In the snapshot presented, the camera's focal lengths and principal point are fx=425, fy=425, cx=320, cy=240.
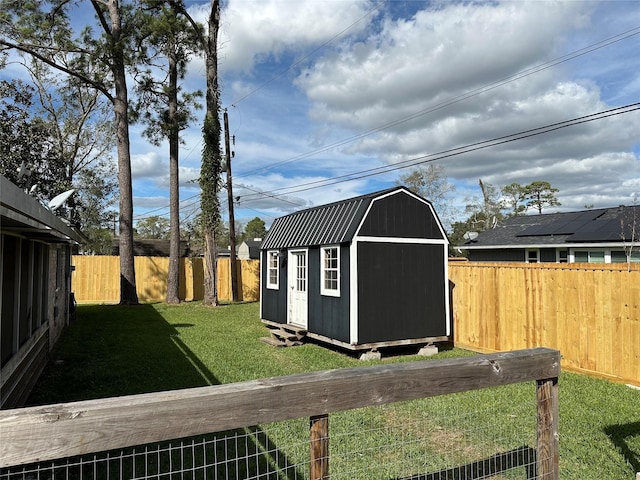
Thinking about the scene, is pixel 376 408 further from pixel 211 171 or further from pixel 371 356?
pixel 211 171

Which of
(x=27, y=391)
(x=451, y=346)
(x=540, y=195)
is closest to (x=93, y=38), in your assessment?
(x=27, y=391)

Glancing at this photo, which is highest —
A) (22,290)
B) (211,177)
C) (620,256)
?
(211,177)

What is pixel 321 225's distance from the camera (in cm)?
912

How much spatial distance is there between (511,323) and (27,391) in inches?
299

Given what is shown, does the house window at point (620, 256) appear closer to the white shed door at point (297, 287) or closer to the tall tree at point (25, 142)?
the white shed door at point (297, 287)

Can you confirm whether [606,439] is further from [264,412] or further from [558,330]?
[264,412]

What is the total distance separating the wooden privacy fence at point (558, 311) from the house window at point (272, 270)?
14.1 ft

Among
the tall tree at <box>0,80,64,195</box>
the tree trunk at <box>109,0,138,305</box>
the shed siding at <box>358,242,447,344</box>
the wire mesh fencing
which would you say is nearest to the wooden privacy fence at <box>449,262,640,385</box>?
the shed siding at <box>358,242,447,344</box>

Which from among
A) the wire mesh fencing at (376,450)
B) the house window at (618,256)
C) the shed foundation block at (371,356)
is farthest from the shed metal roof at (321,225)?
the house window at (618,256)

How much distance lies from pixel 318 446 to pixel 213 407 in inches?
18.7

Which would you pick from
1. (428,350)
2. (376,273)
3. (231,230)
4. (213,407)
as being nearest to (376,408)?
(376,273)

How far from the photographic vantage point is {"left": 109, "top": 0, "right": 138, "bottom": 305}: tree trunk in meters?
16.6

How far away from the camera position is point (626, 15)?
9.06 metres

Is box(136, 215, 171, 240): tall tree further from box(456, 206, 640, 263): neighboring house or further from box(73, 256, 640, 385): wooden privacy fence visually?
box(73, 256, 640, 385): wooden privacy fence
